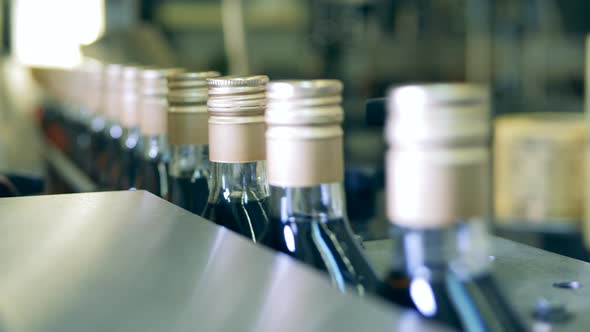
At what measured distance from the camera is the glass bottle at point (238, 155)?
1.95 ft

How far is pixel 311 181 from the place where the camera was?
49 cm

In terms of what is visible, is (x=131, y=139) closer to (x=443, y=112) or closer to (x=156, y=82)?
(x=156, y=82)

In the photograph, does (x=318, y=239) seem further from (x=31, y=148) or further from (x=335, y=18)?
(x=335, y=18)

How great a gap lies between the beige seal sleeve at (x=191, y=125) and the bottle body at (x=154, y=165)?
12cm

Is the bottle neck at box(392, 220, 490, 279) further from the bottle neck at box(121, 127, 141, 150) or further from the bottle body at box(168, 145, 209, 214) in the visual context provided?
the bottle neck at box(121, 127, 141, 150)

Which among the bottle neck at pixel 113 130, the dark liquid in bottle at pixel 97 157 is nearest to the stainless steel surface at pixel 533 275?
the bottle neck at pixel 113 130

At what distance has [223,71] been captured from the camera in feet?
17.2

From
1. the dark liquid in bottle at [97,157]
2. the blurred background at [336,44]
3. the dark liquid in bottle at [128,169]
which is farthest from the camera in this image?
the blurred background at [336,44]

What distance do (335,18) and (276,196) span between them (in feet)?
18.2

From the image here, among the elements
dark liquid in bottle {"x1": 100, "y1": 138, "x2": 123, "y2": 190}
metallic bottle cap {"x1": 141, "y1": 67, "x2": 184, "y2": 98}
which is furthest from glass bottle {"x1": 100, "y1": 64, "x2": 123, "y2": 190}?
metallic bottle cap {"x1": 141, "y1": 67, "x2": 184, "y2": 98}

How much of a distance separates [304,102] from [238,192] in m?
0.20

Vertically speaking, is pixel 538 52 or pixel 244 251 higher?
pixel 538 52

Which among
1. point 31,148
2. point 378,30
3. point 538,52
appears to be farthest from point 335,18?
point 31,148

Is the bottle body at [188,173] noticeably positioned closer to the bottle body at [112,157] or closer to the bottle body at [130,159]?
the bottle body at [130,159]
